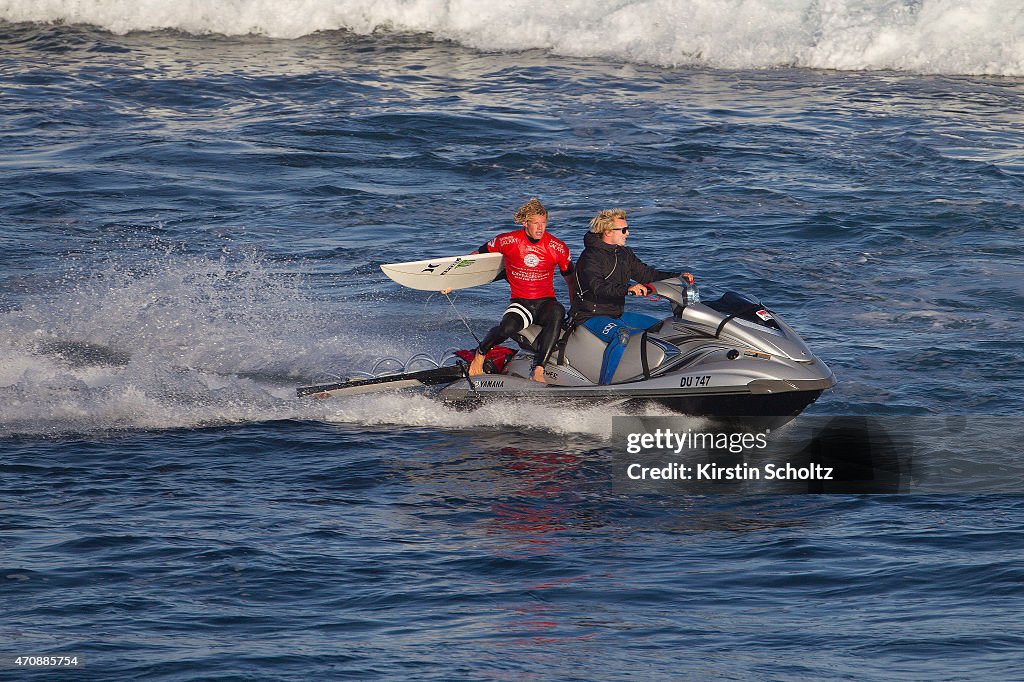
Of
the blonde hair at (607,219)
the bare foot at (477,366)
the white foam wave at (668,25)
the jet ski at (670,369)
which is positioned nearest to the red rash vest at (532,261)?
the jet ski at (670,369)

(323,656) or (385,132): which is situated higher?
(385,132)

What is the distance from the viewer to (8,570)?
9086mm

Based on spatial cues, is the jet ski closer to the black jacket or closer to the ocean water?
the black jacket

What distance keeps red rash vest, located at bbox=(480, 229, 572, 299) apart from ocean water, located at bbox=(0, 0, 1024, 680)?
1.08m

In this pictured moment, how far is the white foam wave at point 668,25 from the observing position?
28.2 metres

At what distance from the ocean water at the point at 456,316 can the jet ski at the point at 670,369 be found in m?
0.30

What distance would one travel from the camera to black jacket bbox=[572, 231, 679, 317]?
1216 cm

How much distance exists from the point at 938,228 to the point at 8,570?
13746 mm

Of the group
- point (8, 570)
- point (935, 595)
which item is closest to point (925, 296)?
point (935, 595)

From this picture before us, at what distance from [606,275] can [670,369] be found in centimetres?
108

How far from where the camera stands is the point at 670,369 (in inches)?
463

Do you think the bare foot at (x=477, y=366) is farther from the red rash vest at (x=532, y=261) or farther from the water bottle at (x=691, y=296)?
the water bottle at (x=691, y=296)

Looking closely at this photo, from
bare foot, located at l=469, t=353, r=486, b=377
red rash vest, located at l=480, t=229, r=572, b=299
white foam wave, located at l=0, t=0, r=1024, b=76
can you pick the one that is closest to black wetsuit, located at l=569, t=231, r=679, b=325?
red rash vest, located at l=480, t=229, r=572, b=299

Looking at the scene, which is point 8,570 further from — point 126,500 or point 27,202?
point 27,202
